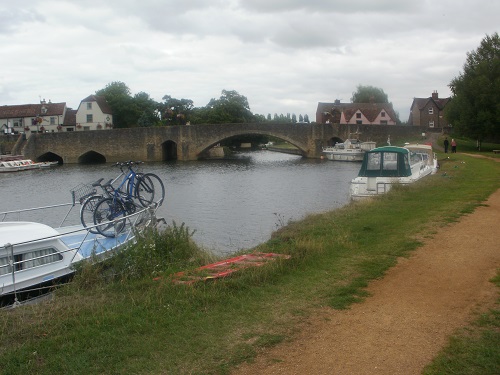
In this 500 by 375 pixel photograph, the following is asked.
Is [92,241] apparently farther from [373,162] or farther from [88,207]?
[373,162]

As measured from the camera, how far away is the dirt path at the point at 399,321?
5.20 metres

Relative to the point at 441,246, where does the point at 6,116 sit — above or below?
above

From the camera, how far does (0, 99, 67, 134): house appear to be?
8394 cm

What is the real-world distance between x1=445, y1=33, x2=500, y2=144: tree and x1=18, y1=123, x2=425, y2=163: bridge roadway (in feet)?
64.8

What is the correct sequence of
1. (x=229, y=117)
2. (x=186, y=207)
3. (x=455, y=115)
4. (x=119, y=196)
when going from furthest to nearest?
(x=229, y=117) → (x=455, y=115) → (x=186, y=207) → (x=119, y=196)

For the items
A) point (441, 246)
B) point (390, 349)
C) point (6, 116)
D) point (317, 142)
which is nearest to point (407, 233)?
point (441, 246)

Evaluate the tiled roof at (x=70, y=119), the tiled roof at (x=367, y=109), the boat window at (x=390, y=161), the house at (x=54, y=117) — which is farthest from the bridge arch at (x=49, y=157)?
the boat window at (x=390, y=161)

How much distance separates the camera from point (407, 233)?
36.5ft

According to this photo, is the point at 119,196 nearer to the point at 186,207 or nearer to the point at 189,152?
the point at 186,207

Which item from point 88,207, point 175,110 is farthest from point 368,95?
Answer: point 88,207

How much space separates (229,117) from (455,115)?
53.1 meters

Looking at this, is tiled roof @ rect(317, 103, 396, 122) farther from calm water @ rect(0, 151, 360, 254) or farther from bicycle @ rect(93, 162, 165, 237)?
bicycle @ rect(93, 162, 165, 237)

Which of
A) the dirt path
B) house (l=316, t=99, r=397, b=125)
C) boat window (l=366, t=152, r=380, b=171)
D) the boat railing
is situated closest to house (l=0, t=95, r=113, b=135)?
house (l=316, t=99, r=397, b=125)

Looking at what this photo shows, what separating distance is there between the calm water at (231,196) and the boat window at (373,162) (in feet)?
7.31
